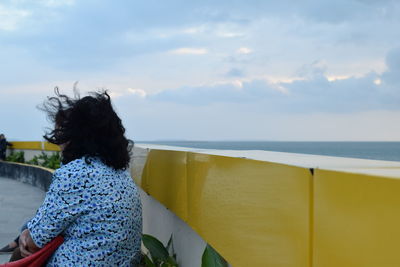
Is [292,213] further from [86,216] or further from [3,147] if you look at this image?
[3,147]

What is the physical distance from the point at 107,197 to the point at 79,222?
0.18 m

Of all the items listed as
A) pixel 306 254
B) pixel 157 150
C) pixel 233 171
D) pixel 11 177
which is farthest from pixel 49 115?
pixel 11 177

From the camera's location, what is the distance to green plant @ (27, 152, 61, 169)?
13773 mm

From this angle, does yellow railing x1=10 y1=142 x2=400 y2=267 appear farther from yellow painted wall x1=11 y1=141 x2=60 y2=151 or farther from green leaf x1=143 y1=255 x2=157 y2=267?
yellow painted wall x1=11 y1=141 x2=60 y2=151

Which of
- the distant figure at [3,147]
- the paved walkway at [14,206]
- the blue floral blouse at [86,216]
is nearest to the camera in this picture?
the blue floral blouse at [86,216]

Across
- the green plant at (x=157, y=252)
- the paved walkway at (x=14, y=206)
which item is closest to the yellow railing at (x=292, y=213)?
the green plant at (x=157, y=252)

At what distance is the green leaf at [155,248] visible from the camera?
355 centimetres

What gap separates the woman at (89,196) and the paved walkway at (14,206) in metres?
2.76

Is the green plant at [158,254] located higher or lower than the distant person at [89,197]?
lower

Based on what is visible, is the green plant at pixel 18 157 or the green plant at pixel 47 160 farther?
the green plant at pixel 18 157

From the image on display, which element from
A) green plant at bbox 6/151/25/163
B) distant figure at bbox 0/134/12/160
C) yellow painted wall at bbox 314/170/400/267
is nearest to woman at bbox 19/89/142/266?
yellow painted wall at bbox 314/170/400/267

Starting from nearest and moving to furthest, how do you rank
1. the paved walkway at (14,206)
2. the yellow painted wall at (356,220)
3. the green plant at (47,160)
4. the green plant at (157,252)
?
the yellow painted wall at (356,220)
the green plant at (157,252)
the paved walkway at (14,206)
the green plant at (47,160)

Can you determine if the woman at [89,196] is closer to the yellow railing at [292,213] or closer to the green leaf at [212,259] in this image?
the yellow railing at [292,213]

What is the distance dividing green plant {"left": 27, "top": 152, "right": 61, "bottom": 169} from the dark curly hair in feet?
36.2
